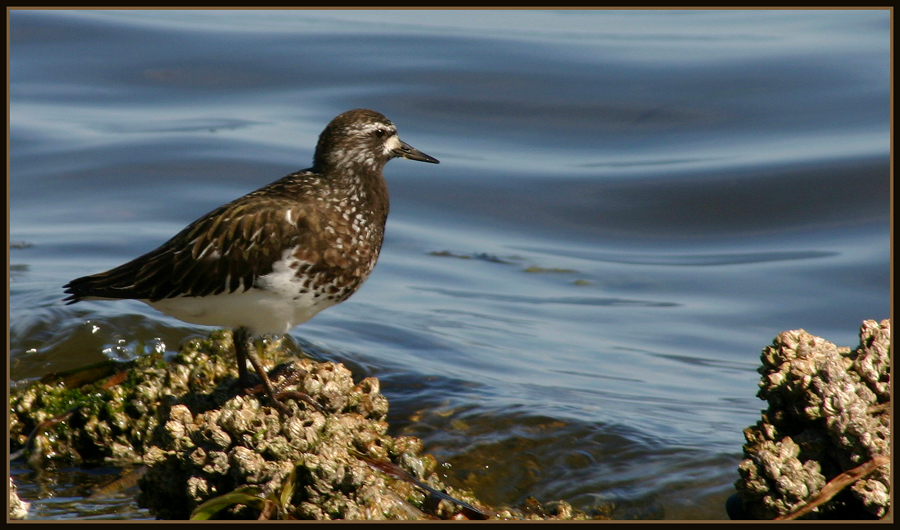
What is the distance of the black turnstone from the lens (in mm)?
4766

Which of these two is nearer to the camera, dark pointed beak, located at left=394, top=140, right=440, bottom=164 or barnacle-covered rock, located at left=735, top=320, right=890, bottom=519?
barnacle-covered rock, located at left=735, top=320, right=890, bottom=519

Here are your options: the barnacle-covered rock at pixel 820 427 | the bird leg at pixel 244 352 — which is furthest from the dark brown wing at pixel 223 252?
the barnacle-covered rock at pixel 820 427

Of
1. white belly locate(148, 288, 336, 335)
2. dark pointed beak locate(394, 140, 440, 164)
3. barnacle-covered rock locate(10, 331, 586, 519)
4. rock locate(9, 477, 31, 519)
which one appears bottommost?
rock locate(9, 477, 31, 519)

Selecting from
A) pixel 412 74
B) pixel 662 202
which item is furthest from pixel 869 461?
pixel 412 74

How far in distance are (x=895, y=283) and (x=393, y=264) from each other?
6.49 metres

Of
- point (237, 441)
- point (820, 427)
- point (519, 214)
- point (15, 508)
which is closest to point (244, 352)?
point (237, 441)

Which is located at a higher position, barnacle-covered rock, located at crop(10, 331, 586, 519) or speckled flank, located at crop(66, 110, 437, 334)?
speckled flank, located at crop(66, 110, 437, 334)

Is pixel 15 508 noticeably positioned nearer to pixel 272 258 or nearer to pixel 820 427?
pixel 272 258

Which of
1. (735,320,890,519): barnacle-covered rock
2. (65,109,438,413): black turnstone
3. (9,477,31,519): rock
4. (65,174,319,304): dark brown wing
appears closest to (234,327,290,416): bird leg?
(65,109,438,413): black turnstone

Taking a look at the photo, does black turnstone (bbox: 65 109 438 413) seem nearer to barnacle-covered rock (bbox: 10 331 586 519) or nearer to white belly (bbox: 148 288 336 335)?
white belly (bbox: 148 288 336 335)

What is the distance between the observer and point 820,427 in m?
3.89

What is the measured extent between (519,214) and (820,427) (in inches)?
314

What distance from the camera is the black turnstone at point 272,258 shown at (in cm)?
477

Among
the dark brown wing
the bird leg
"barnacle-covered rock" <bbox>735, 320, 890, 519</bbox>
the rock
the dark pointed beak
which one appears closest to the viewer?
the rock
